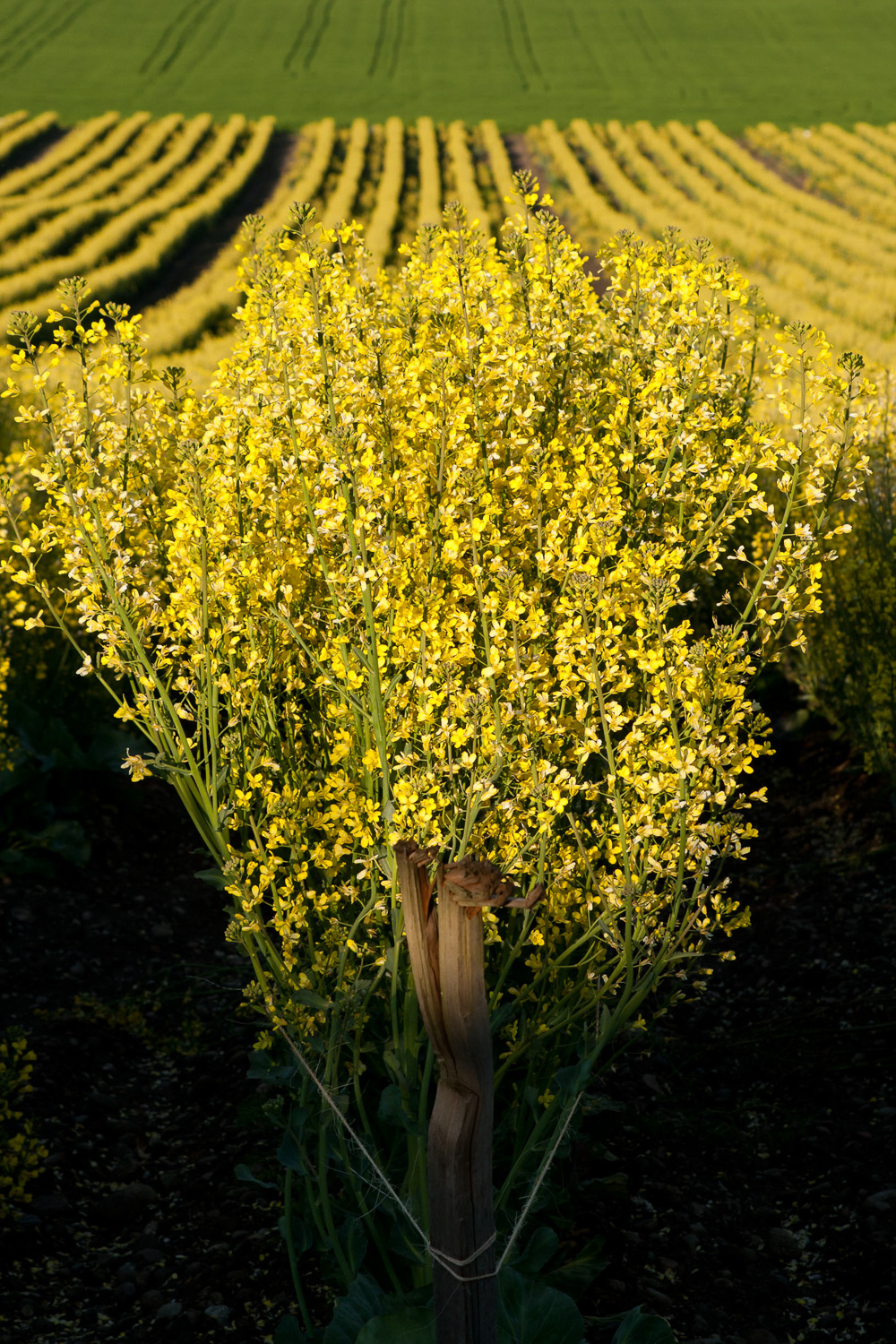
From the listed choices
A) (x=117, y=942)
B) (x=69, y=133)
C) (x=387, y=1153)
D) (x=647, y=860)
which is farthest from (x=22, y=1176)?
(x=69, y=133)

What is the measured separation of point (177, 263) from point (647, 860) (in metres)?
27.1

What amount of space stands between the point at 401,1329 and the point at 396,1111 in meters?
0.43

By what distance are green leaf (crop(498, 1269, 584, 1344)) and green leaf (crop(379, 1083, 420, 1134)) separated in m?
0.35

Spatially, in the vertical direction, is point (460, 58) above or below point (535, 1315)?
above

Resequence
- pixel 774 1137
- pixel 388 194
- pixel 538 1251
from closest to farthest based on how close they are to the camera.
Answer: pixel 538 1251, pixel 774 1137, pixel 388 194

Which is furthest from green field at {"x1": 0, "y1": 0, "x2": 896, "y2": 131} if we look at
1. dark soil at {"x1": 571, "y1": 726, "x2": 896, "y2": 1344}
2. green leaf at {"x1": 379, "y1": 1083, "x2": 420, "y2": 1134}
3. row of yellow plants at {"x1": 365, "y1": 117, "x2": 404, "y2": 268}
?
green leaf at {"x1": 379, "y1": 1083, "x2": 420, "y2": 1134}

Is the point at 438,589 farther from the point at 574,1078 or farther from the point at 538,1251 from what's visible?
the point at 538,1251

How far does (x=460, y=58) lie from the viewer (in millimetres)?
44969

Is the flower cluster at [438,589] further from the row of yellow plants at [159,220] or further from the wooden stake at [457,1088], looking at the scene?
the row of yellow plants at [159,220]

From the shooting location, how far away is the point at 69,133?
3616 centimetres

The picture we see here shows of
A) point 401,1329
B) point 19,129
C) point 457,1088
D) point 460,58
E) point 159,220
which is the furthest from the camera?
point 460,58

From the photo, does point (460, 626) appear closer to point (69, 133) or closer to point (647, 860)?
point (647, 860)

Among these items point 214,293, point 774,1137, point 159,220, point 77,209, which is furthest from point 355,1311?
point 77,209

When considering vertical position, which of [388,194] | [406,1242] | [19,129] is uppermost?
[19,129]
